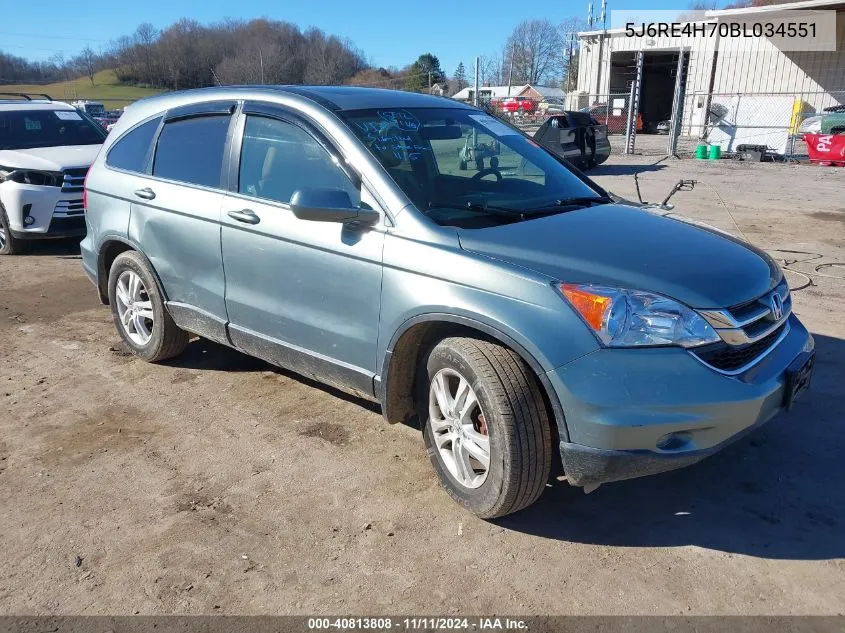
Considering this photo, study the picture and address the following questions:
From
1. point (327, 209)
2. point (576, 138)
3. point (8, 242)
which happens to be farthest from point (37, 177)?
point (576, 138)

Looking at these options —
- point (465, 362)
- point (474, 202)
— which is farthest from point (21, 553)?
point (474, 202)

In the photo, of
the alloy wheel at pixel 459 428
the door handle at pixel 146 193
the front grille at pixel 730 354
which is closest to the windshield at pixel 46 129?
the door handle at pixel 146 193

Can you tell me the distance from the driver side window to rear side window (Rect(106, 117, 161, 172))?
113cm

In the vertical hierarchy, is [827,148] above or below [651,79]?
below

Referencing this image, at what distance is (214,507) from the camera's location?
10.9ft

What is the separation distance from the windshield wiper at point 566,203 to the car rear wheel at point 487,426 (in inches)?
35.7

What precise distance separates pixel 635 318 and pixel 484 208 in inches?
41.3

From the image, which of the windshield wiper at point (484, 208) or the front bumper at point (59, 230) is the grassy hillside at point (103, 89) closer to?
the front bumper at point (59, 230)

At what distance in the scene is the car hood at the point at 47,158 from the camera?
8234 mm

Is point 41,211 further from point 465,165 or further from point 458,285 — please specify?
point 458,285

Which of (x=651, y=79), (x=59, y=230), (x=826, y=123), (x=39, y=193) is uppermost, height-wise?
(x=651, y=79)

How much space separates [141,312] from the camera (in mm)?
4953

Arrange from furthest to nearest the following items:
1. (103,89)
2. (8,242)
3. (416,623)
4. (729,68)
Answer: (103,89), (729,68), (8,242), (416,623)

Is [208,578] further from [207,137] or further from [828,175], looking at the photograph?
[828,175]
